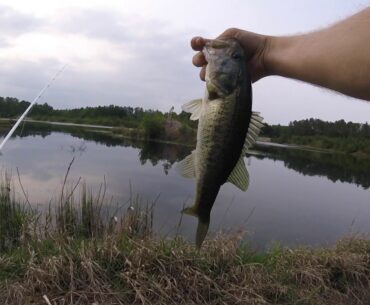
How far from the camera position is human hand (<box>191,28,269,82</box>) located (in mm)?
2385

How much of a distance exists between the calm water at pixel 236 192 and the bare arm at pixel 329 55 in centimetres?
556

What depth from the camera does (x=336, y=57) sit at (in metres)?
1.89

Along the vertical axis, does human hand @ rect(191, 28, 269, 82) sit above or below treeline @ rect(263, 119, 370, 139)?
below

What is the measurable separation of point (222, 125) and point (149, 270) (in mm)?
4131

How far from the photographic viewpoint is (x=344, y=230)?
1564 centimetres

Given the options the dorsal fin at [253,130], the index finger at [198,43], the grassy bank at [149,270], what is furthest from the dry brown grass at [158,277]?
the index finger at [198,43]

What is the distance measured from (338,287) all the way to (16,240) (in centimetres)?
558

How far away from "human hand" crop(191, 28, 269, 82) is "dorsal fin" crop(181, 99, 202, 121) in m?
0.23

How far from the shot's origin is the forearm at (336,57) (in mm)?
1813

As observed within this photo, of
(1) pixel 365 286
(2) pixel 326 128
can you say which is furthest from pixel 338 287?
(2) pixel 326 128

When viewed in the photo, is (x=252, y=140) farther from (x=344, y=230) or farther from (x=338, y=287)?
(x=344, y=230)

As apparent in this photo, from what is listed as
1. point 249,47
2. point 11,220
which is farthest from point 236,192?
point 249,47

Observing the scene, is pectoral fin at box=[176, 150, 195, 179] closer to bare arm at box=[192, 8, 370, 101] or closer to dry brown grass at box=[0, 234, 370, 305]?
bare arm at box=[192, 8, 370, 101]

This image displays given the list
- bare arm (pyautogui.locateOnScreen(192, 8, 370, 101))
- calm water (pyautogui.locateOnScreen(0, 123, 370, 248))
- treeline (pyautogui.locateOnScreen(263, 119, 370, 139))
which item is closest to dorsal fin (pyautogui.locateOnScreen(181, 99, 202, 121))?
bare arm (pyautogui.locateOnScreen(192, 8, 370, 101))
